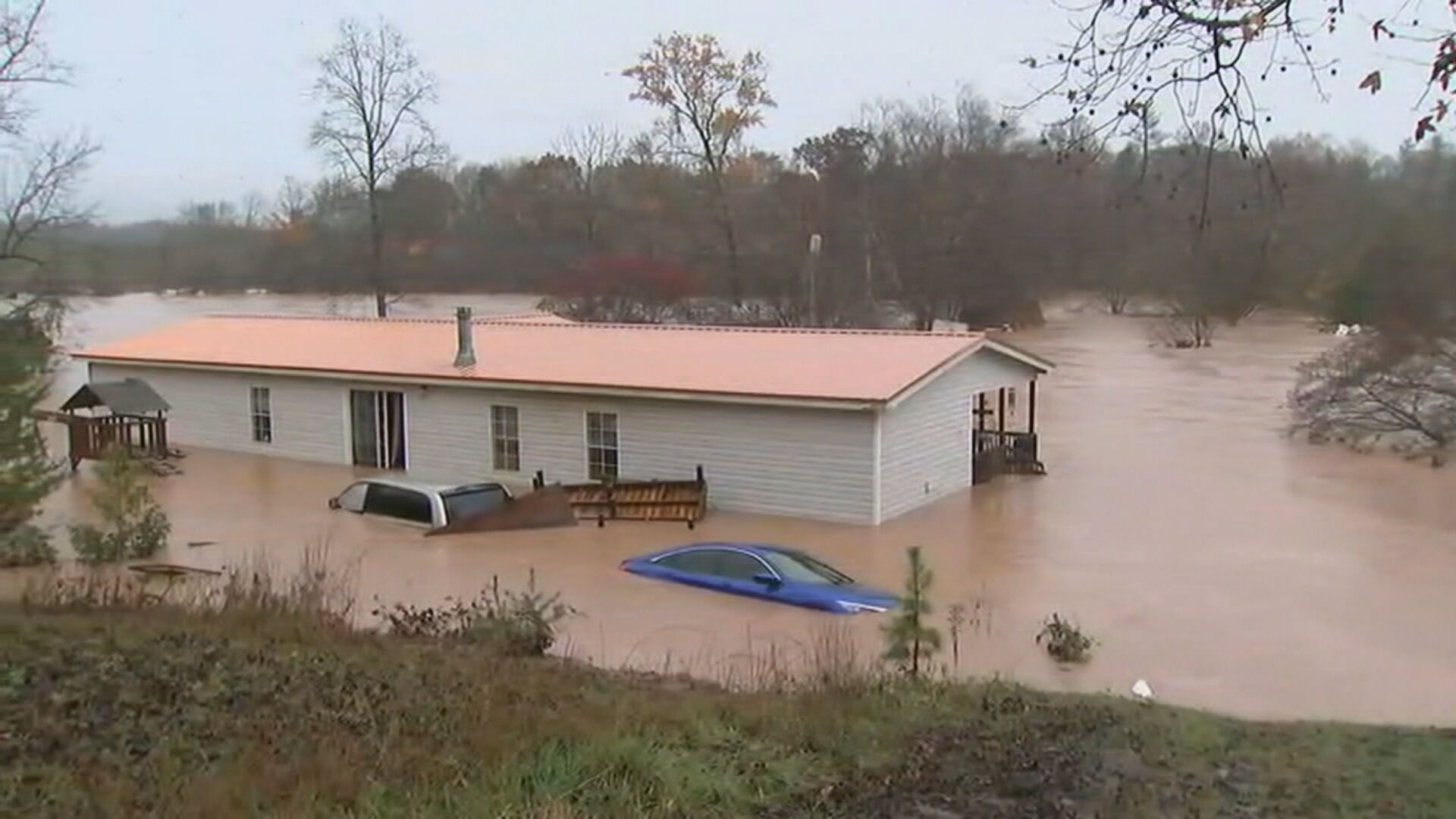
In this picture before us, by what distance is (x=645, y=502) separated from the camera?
23.5 metres

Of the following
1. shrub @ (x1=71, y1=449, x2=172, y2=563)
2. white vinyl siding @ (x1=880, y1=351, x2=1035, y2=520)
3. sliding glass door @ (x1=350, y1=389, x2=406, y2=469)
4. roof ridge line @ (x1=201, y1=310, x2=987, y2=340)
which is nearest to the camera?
shrub @ (x1=71, y1=449, x2=172, y2=563)

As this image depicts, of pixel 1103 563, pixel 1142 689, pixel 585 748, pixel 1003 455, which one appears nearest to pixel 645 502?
pixel 1103 563

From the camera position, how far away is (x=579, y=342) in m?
29.8

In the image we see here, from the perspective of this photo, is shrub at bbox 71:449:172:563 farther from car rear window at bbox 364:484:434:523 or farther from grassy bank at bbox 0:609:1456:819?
grassy bank at bbox 0:609:1456:819

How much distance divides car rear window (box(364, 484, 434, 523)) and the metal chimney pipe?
17.3 ft

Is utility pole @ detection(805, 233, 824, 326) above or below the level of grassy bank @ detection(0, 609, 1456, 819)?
above

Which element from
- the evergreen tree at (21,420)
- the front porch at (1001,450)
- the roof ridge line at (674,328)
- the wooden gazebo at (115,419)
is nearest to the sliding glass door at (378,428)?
the roof ridge line at (674,328)

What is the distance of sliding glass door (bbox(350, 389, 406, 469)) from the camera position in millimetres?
28953

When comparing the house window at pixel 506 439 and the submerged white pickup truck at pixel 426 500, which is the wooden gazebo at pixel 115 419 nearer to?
the house window at pixel 506 439

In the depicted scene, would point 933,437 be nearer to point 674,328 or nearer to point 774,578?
point 774,578

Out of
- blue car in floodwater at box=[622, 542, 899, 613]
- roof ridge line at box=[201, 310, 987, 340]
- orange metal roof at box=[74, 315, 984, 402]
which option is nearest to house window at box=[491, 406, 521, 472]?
orange metal roof at box=[74, 315, 984, 402]

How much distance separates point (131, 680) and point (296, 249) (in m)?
53.0

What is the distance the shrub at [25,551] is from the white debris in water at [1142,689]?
1406 centimetres

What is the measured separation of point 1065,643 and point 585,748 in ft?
32.0
